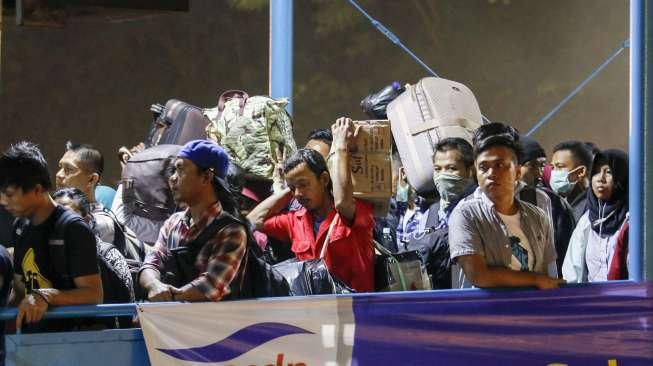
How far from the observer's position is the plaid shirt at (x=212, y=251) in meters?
5.76

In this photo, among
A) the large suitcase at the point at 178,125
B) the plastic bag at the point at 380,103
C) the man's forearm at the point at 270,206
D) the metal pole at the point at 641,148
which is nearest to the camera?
the metal pole at the point at 641,148

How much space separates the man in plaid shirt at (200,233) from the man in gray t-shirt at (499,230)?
104 centimetres

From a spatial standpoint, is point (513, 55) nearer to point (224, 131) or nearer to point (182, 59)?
point (182, 59)

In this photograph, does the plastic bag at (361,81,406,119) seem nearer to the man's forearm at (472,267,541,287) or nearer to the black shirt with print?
the man's forearm at (472,267,541,287)

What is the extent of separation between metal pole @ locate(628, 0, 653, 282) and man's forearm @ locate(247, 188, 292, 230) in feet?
6.96

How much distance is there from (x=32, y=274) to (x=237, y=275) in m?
0.90

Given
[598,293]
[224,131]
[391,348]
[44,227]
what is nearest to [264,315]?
[391,348]

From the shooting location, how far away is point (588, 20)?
1806 cm

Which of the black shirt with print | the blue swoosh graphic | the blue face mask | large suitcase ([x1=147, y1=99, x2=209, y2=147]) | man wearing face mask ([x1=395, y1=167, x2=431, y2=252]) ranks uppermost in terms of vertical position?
large suitcase ([x1=147, y1=99, x2=209, y2=147])

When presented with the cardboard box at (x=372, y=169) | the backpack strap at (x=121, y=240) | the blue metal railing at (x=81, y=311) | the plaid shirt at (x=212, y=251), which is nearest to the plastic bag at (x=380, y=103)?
the cardboard box at (x=372, y=169)

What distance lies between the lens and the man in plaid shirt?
18.9 feet

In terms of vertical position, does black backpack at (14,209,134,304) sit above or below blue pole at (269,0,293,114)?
below

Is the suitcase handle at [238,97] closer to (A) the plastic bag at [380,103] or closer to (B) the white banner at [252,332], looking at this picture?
(A) the plastic bag at [380,103]

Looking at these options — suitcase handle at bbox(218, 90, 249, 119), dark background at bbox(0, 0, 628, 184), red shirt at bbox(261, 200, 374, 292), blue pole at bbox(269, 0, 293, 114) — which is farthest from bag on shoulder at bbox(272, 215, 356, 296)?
dark background at bbox(0, 0, 628, 184)
